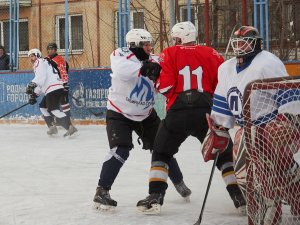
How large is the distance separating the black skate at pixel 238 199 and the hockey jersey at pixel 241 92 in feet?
1.91

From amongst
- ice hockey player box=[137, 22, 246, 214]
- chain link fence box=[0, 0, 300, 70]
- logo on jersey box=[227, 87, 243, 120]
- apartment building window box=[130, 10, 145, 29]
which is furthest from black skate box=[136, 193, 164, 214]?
apartment building window box=[130, 10, 145, 29]

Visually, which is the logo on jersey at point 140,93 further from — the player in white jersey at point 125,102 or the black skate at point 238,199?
the black skate at point 238,199

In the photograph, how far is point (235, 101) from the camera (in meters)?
4.86

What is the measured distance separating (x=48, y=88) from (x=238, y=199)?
22.3 feet

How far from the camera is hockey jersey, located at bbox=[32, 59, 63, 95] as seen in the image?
37.8 ft

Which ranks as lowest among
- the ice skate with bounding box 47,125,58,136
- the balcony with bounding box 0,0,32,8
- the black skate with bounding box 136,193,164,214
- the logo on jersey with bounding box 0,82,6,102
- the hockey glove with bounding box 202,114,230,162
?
the black skate with bounding box 136,193,164,214

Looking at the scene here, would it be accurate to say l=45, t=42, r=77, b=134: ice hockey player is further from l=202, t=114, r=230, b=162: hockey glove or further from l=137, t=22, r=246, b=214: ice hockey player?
l=202, t=114, r=230, b=162: hockey glove

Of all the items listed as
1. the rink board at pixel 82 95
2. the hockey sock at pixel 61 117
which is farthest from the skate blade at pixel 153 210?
the rink board at pixel 82 95

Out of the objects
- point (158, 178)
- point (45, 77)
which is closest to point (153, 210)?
point (158, 178)

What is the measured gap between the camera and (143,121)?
5.83m

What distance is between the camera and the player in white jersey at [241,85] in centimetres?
462

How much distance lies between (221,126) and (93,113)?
29.5 feet

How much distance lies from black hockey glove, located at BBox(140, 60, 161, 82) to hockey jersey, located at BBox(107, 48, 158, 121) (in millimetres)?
89

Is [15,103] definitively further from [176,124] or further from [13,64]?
[176,124]
